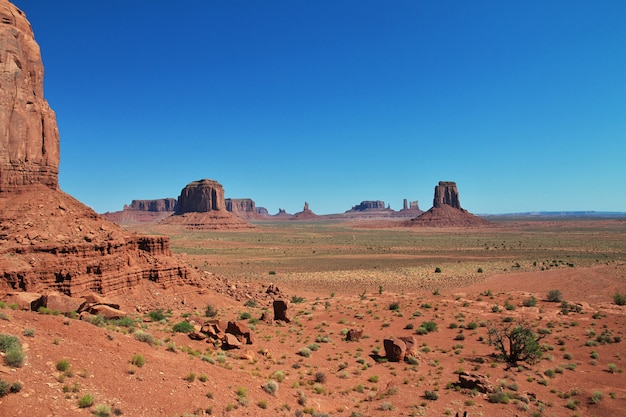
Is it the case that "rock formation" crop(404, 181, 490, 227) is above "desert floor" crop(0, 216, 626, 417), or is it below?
above

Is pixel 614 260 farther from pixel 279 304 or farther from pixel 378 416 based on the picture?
pixel 378 416

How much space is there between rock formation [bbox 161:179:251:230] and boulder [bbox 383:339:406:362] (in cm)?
13053

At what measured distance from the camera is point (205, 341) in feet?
49.5

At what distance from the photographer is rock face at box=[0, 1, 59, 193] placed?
64.1ft

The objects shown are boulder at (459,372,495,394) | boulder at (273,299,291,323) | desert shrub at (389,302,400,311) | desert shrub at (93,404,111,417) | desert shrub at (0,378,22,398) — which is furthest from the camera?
desert shrub at (389,302,400,311)

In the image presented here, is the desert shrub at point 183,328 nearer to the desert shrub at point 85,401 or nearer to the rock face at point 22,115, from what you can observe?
the desert shrub at point 85,401

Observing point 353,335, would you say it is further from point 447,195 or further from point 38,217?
point 447,195

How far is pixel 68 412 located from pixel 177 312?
→ 1521cm

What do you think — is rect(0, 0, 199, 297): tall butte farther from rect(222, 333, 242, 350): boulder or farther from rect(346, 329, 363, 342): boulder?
rect(346, 329, 363, 342): boulder

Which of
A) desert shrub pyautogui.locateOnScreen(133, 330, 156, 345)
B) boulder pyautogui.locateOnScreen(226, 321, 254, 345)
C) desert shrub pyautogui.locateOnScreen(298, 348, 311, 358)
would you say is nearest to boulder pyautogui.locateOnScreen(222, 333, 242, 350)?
boulder pyautogui.locateOnScreen(226, 321, 254, 345)

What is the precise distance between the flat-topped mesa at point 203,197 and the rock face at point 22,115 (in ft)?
445

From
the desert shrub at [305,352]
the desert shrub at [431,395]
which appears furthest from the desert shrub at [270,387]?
the desert shrub at [305,352]

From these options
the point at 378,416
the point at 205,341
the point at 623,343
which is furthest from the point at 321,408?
the point at 623,343

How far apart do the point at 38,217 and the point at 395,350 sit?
61.6 feet
